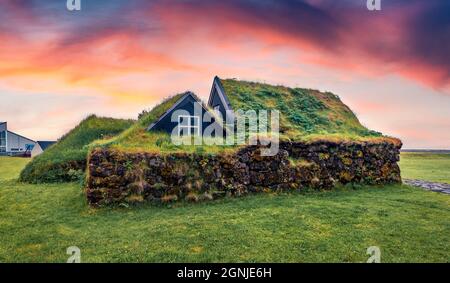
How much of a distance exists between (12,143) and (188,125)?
58190 mm

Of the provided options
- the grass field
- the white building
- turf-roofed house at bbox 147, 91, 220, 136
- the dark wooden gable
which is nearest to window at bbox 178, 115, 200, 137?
turf-roofed house at bbox 147, 91, 220, 136

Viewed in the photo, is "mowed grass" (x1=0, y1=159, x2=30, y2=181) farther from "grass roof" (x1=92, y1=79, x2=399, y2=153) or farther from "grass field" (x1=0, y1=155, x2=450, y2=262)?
"grass field" (x1=0, y1=155, x2=450, y2=262)

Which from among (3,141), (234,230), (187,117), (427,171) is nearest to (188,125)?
(187,117)

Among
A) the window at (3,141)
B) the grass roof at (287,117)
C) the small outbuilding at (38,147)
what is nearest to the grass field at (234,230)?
the grass roof at (287,117)

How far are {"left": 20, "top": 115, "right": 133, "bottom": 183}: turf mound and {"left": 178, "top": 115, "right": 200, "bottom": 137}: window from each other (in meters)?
7.87

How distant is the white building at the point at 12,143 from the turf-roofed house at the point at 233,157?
53735 mm

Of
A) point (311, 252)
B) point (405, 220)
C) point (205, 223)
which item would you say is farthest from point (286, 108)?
point (311, 252)

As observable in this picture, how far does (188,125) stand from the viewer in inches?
861

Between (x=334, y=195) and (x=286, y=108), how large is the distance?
9.50 metres

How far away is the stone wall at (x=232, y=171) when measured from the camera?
1252 centimetres

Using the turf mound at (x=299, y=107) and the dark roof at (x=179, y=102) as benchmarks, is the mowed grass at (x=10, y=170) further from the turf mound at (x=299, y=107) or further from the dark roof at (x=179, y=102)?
the turf mound at (x=299, y=107)

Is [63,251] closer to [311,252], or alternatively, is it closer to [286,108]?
[311,252]
